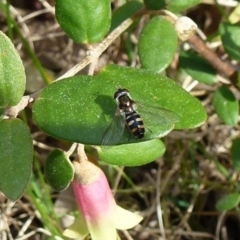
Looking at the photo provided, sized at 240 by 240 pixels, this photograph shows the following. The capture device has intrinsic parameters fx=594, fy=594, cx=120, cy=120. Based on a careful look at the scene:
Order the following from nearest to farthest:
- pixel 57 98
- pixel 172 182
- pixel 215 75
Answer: pixel 57 98
pixel 215 75
pixel 172 182

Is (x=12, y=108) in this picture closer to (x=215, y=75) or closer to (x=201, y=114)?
(x=201, y=114)

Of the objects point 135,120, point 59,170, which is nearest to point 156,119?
point 135,120

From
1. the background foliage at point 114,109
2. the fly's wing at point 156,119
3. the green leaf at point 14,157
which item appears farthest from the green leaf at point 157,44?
the green leaf at point 14,157

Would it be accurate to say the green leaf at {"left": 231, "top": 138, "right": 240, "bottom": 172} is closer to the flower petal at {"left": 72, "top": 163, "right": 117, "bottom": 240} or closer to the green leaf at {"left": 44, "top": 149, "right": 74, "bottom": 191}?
the flower petal at {"left": 72, "top": 163, "right": 117, "bottom": 240}

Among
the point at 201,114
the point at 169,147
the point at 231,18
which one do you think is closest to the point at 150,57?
the point at 201,114

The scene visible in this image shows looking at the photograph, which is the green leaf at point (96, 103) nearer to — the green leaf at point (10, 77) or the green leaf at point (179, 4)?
the green leaf at point (10, 77)
